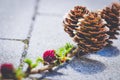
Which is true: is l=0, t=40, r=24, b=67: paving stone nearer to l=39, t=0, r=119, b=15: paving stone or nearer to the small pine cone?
the small pine cone

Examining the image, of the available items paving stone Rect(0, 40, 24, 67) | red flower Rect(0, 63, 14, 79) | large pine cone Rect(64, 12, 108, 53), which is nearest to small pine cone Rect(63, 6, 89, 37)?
large pine cone Rect(64, 12, 108, 53)

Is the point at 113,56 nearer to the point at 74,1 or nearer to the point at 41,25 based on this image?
the point at 41,25

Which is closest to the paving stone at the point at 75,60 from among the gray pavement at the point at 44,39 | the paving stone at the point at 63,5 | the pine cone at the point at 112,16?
the gray pavement at the point at 44,39

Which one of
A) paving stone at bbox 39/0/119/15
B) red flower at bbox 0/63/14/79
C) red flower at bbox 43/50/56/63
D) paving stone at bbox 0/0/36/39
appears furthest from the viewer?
paving stone at bbox 39/0/119/15

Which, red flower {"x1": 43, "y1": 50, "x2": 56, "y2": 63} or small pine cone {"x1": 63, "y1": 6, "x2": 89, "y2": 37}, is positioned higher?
small pine cone {"x1": 63, "y1": 6, "x2": 89, "y2": 37}

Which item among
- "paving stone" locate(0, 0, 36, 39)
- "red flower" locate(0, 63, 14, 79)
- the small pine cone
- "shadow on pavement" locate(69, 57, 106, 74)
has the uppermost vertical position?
"paving stone" locate(0, 0, 36, 39)

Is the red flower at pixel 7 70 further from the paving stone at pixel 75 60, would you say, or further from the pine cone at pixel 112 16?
the pine cone at pixel 112 16
